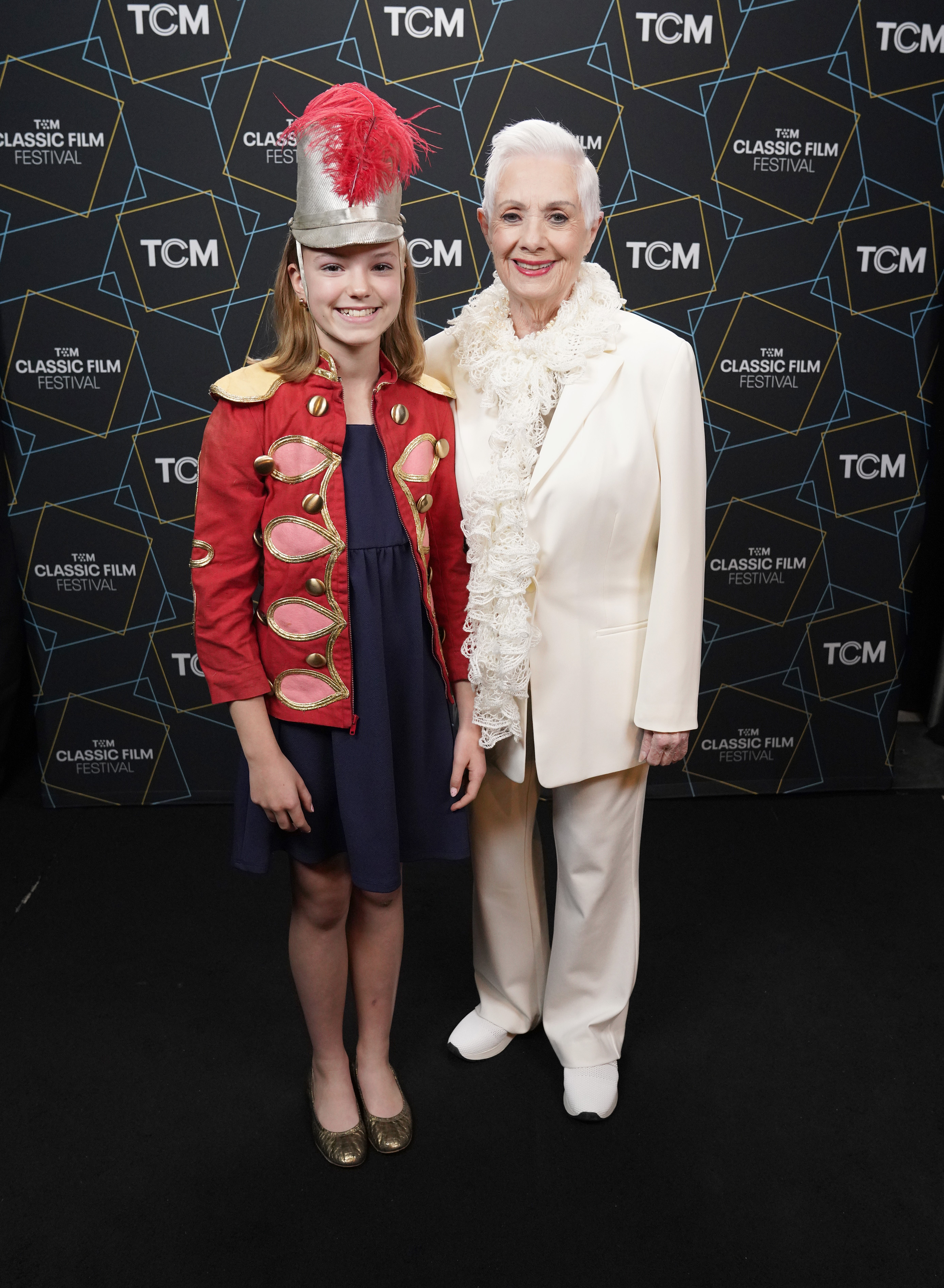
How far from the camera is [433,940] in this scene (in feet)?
8.43

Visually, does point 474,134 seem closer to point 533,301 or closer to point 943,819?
point 533,301

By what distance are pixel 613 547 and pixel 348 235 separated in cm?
65

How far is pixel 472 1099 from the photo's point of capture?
2.05 meters

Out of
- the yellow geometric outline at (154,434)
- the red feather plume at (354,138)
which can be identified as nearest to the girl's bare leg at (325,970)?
the red feather plume at (354,138)

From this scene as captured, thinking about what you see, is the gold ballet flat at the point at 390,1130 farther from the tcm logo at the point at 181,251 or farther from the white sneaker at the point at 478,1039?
the tcm logo at the point at 181,251

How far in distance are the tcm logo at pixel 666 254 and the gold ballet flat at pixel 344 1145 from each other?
232 cm

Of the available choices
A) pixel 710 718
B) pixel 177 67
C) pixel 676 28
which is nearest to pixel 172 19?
pixel 177 67

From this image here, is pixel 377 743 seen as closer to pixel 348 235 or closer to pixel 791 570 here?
pixel 348 235

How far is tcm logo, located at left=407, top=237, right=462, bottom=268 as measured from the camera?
9.25 feet

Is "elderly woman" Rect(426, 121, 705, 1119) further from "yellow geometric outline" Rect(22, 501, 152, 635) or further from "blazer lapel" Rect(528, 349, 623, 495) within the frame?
"yellow geometric outline" Rect(22, 501, 152, 635)

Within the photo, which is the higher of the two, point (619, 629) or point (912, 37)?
point (912, 37)

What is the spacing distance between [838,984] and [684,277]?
1.94 meters

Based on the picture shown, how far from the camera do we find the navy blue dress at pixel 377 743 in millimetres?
1595

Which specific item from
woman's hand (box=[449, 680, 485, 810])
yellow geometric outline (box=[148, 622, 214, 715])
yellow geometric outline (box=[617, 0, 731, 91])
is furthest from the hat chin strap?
yellow geometric outline (box=[148, 622, 214, 715])
